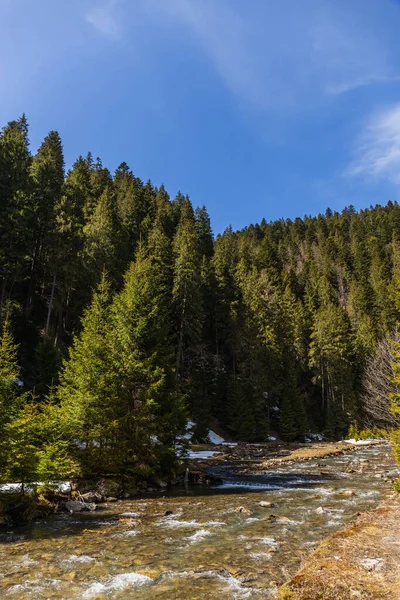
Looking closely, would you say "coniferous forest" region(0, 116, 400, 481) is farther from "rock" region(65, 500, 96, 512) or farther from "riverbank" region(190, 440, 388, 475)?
"riverbank" region(190, 440, 388, 475)

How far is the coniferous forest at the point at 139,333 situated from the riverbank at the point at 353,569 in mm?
10000

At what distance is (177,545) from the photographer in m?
10.6

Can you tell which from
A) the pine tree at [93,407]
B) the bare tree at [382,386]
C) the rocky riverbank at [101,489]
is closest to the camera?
the rocky riverbank at [101,489]

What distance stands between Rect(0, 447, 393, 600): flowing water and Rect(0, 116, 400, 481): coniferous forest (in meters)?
3.21

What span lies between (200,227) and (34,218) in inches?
2013


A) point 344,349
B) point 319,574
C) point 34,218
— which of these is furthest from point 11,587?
point 344,349

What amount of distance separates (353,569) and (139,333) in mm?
16166

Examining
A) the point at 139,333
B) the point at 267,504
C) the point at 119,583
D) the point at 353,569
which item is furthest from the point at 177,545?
the point at 139,333

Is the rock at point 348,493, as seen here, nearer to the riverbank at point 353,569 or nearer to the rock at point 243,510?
the rock at point 243,510

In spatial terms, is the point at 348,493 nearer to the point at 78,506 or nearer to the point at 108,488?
the point at 108,488

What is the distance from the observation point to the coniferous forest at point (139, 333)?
762 inches

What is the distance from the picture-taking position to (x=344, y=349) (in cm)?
6619

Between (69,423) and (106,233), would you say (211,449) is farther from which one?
(106,233)

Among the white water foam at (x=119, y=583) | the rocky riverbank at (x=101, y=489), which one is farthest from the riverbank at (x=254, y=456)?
the white water foam at (x=119, y=583)
